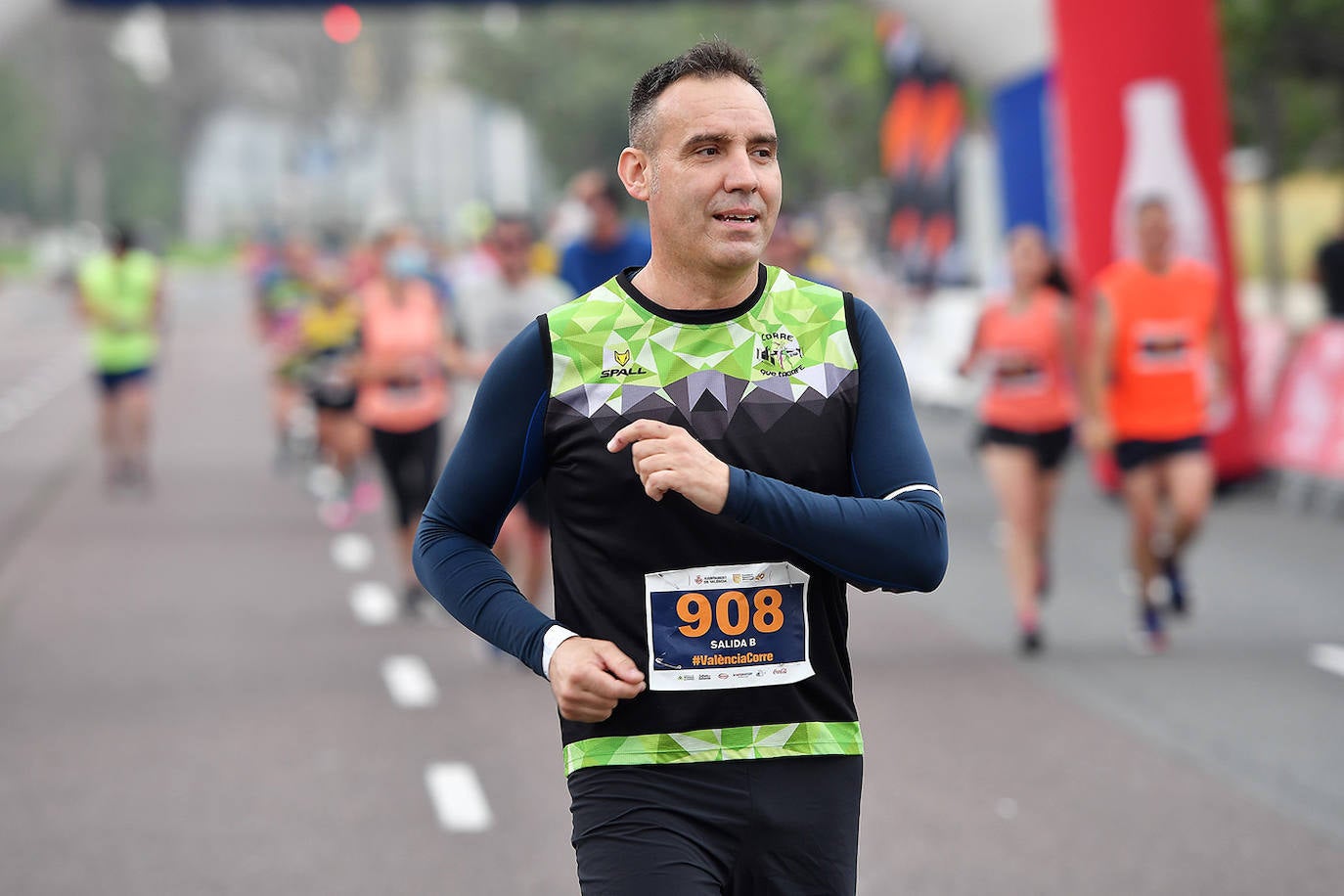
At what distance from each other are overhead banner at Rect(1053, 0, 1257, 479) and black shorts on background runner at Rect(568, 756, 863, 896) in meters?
12.7

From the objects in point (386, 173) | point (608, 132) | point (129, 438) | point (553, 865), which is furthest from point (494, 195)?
point (553, 865)

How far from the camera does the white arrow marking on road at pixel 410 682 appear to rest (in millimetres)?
8922

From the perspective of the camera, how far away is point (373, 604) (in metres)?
11.6

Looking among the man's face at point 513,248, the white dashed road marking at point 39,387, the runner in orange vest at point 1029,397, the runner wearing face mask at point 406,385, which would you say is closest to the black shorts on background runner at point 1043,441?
the runner in orange vest at point 1029,397

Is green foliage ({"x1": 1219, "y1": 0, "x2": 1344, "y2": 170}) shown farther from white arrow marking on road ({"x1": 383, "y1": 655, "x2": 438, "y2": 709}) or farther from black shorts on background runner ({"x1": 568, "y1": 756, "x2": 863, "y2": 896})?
black shorts on background runner ({"x1": 568, "y1": 756, "x2": 863, "y2": 896})

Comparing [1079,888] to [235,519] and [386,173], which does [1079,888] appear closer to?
[235,519]

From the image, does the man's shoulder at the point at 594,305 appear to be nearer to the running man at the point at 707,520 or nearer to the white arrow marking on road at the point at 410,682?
the running man at the point at 707,520

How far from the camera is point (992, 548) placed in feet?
44.5

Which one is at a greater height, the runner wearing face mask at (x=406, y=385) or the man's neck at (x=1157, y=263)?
the man's neck at (x=1157, y=263)

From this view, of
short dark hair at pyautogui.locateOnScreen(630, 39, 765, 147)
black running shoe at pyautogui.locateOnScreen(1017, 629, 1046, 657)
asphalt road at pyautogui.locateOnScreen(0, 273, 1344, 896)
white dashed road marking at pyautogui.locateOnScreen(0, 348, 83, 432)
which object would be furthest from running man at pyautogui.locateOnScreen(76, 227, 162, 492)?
short dark hair at pyautogui.locateOnScreen(630, 39, 765, 147)

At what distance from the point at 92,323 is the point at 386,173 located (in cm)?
9747

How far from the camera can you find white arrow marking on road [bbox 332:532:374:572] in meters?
13.3

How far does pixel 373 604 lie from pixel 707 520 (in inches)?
342

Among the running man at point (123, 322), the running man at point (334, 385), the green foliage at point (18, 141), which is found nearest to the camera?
the running man at point (334, 385)
